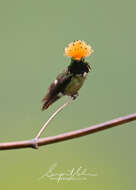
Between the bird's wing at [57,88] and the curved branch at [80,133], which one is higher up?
the bird's wing at [57,88]

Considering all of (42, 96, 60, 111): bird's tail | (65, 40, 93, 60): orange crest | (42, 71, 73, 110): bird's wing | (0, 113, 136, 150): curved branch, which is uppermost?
(65, 40, 93, 60): orange crest

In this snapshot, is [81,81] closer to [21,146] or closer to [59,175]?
[21,146]

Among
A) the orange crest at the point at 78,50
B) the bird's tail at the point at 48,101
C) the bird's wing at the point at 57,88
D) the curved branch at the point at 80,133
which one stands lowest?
the curved branch at the point at 80,133

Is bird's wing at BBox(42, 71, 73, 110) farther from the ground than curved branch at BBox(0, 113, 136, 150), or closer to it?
farther from the ground

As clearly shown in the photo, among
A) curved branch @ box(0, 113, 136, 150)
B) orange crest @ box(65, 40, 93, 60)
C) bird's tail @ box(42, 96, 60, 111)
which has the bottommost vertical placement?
curved branch @ box(0, 113, 136, 150)

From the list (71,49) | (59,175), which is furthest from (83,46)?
(59,175)

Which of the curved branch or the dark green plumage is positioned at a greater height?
the dark green plumage

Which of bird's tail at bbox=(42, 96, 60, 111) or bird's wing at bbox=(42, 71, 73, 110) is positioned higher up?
bird's wing at bbox=(42, 71, 73, 110)

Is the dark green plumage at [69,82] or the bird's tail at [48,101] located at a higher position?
the dark green plumage at [69,82]
